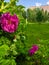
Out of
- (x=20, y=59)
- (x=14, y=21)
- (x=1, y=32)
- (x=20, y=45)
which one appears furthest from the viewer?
(x=20, y=59)

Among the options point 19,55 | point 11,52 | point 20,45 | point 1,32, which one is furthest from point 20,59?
point 1,32

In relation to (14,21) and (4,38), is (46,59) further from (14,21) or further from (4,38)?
(14,21)

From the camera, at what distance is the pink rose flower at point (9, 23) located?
A: 12.8 feet

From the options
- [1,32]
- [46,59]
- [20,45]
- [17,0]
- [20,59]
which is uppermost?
[17,0]

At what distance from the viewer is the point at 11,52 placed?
14.8 ft

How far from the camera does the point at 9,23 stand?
12.9 feet

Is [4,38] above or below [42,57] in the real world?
above

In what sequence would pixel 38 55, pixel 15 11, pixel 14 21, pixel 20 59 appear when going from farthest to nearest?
1. pixel 38 55
2. pixel 20 59
3. pixel 15 11
4. pixel 14 21

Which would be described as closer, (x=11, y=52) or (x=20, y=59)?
(x=11, y=52)

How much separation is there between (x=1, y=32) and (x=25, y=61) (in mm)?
1553

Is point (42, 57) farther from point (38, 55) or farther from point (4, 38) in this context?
point (4, 38)

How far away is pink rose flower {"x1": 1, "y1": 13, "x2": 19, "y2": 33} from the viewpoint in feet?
12.8

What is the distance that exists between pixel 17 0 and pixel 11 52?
2.71 ft

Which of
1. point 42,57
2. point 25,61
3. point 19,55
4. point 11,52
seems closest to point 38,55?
point 42,57
